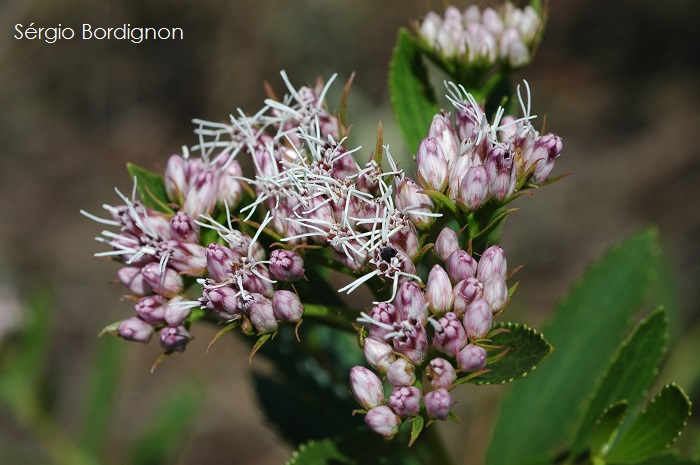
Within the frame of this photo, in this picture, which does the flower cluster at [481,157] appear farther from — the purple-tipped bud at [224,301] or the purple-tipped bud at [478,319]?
the purple-tipped bud at [224,301]

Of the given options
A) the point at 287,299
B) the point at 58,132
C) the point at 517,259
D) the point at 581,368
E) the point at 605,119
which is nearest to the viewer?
the point at 287,299

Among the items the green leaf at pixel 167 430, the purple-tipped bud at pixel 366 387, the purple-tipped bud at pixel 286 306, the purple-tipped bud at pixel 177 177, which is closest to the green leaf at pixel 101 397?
the green leaf at pixel 167 430

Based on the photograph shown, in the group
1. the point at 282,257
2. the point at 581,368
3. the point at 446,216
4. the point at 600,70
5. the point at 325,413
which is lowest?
the point at 325,413

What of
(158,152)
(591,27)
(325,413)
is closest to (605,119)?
(591,27)

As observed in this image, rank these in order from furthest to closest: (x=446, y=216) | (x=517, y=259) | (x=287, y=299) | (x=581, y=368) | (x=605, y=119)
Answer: (x=605, y=119) → (x=517, y=259) → (x=581, y=368) → (x=446, y=216) → (x=287, y=299)

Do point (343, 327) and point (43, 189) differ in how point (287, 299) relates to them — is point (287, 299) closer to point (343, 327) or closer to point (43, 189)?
point (343, 327)

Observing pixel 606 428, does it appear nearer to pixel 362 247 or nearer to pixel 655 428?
pixel 655 428

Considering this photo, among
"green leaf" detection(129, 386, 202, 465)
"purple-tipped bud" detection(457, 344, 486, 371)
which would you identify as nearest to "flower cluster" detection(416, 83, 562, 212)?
"purple-tipped bud" detection(457, 344, 486, 371)

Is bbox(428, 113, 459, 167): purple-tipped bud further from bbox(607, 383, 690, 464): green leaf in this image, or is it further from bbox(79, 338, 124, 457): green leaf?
bbox(79, 338, 124, 457): green leaf
